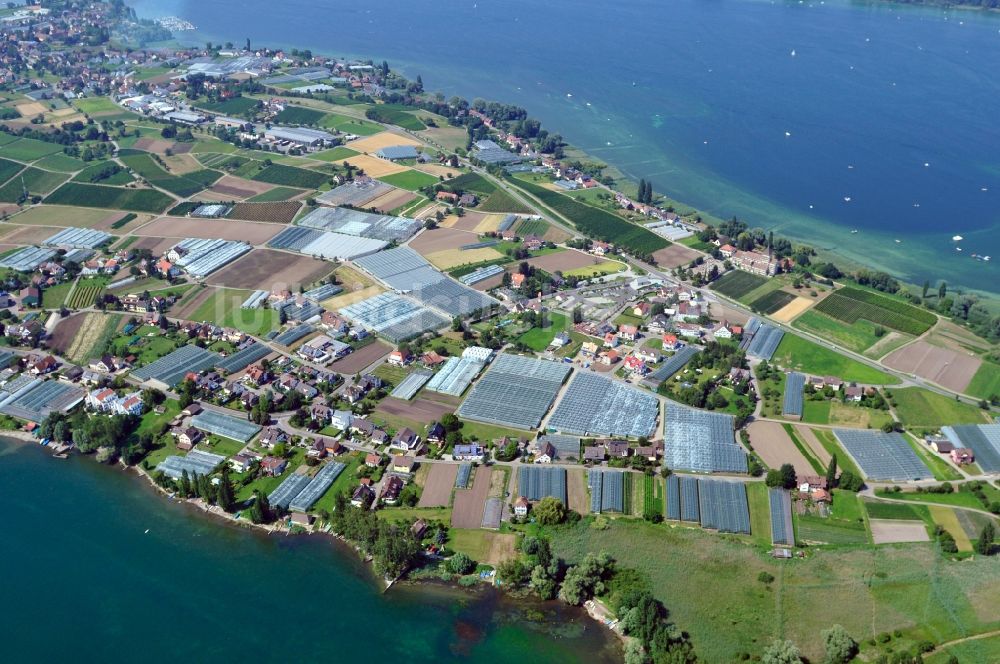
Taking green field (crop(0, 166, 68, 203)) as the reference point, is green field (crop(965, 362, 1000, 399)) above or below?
above

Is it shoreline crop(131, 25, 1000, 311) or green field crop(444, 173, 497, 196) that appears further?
green field crop(444, 173, 497, 196)

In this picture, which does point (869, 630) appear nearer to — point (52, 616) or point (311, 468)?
point (311, 468)

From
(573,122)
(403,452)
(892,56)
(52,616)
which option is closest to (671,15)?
(892,56)

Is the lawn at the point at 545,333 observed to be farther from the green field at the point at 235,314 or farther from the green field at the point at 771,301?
the green field at the point at 235,314

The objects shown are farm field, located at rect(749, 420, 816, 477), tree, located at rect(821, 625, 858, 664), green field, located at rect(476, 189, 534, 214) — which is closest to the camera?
tree, located at rect(821, 625, 858, 664)

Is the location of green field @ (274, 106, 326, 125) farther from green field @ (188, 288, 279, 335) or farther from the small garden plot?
green field @ (188, 288, 279, 335)

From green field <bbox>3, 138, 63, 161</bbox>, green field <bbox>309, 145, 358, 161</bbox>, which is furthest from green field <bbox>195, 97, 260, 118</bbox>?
green field <bbox>3, 138, 63, 161</bbox>

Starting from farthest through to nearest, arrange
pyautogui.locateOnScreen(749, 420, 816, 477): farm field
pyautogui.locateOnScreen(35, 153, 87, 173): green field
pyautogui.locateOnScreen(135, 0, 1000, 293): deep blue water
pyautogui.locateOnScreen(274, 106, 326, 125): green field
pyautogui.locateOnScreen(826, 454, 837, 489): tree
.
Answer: pyautogui.locateOnScreen(274, 106, 326, 125): green field
pyautogui.locateOnScreen(35, 153, 87, 173): green field
pyautogui.locateOnScreen(135, 0, 1000, 293): deep blue water
pyautogui.locateOnScreen(749, 420, 816, 477): farm field
pyautogui.locateOnScreen(826, 454, 837, 489): tree

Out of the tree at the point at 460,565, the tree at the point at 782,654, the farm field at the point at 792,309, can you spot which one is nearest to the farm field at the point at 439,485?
the tree at the point at 460,565
